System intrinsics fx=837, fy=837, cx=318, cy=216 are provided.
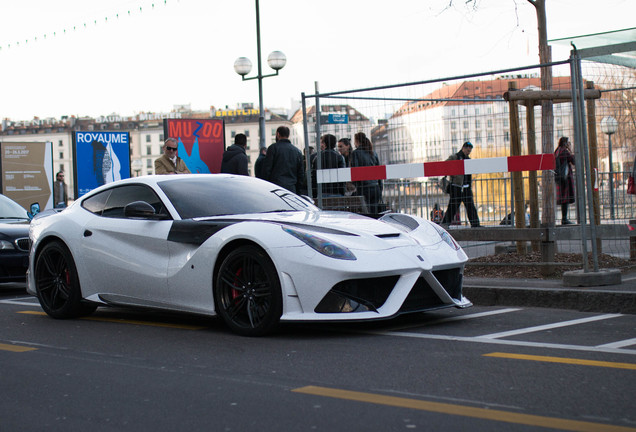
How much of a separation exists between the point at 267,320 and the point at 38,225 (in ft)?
10.7

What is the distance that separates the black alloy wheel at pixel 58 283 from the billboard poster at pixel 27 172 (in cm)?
1956

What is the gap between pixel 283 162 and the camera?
12.4 metres

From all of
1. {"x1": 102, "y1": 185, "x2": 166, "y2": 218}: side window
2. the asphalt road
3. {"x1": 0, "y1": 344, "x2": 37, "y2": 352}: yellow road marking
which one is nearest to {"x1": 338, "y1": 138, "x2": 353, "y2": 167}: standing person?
{"x1": 102, "y1": 185, "x2": 166, "y2": 218}: side window

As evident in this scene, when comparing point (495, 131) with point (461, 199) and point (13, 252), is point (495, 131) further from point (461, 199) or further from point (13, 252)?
point (13, 252)

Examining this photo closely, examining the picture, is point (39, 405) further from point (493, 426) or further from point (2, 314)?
point (2, 314)

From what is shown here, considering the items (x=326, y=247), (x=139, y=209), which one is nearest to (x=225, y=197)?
(x=139, y=209)

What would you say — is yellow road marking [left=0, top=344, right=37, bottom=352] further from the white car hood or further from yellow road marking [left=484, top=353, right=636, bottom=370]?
yellow road marking [left=484, top=353, right=636, bottom=370]

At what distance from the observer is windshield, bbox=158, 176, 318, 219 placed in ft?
23.2

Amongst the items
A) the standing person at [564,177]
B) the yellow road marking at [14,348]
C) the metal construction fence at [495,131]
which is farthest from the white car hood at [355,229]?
A: the standing person at [564,177]

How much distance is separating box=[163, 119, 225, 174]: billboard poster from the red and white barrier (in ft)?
31.6

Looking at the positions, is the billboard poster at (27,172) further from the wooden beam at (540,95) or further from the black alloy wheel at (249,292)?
the black alloy wheel at (249,292)

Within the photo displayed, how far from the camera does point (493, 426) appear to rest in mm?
3641

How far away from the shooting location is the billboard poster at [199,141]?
19.3m

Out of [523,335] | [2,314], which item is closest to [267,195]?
[523,335]
